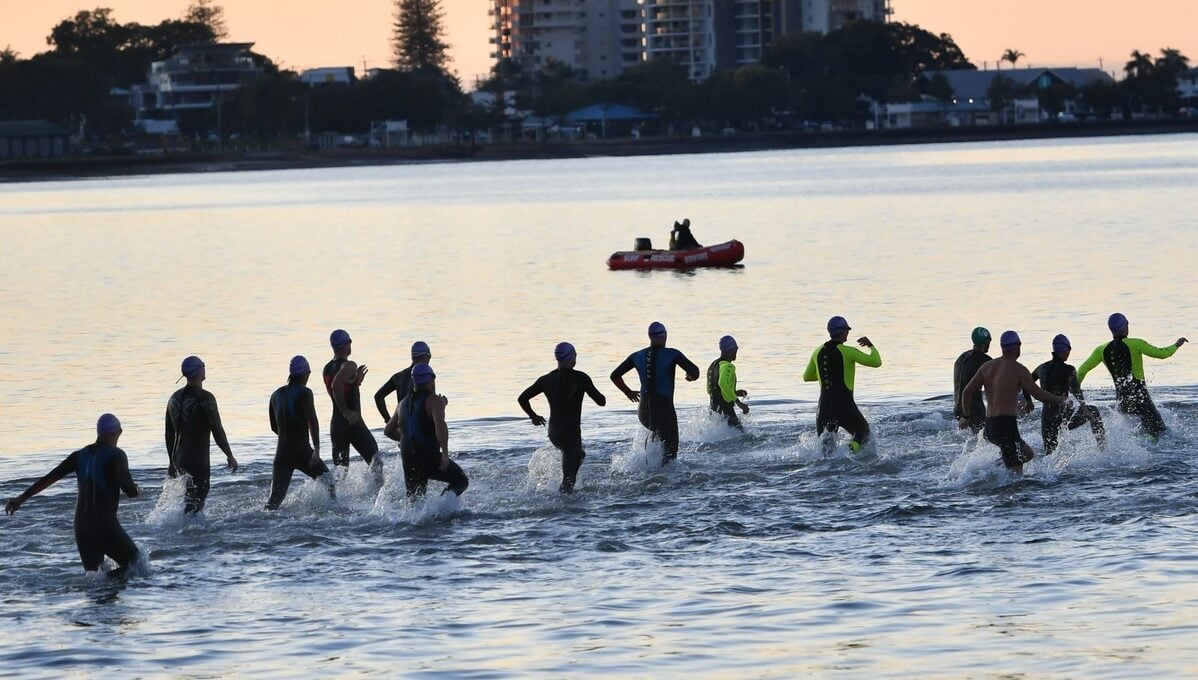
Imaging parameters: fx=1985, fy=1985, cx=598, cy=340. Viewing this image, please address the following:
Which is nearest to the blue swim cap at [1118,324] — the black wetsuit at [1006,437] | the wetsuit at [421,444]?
the black wetsuit at [1006,437]

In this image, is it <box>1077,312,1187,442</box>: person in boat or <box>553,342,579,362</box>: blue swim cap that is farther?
<box>1077,312,1187,442</box>: person in boat

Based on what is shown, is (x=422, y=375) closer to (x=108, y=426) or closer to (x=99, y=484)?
(x=108, y=426)

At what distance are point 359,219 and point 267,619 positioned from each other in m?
95.7

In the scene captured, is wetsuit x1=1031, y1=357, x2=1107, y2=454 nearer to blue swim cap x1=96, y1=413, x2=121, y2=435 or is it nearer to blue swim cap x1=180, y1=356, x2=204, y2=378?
blue swim cap x1=180, y1=356, x2=204, y2=378

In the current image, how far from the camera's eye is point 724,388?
2517 centimetres

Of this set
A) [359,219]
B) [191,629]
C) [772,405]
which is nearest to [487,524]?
[191,629]

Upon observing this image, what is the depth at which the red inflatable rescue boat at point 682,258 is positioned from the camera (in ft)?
208

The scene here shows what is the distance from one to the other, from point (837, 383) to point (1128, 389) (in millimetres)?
3303

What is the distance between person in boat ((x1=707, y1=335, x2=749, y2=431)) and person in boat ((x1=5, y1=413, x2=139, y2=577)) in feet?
30.0

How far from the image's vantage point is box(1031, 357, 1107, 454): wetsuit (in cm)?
2166

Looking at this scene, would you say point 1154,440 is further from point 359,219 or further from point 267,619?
point 359,219

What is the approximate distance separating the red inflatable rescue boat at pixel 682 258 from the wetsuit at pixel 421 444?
141 ft

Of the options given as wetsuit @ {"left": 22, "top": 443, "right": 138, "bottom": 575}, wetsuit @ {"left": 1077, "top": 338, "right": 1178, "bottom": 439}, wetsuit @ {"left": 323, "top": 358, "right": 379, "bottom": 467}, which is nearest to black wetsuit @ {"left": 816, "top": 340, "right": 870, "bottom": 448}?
wetsuit @ {"left": 1077, "top": 338, "right": 1178, "bottom": 439}

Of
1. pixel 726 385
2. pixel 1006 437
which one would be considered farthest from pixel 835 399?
pixel 1006 437
